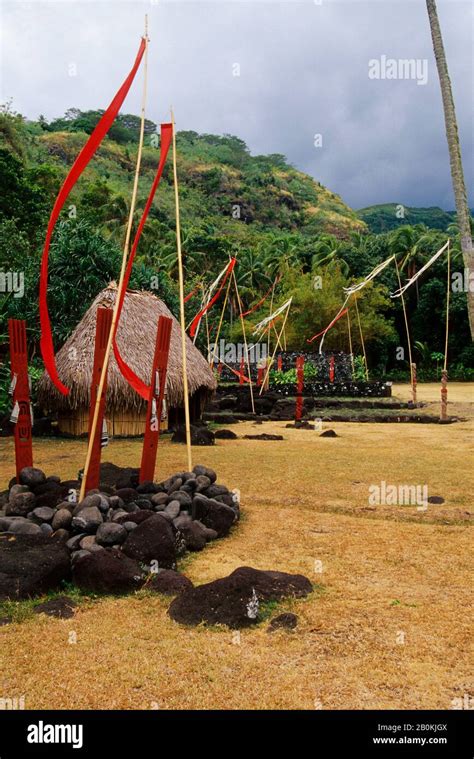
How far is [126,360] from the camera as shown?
44.3ft

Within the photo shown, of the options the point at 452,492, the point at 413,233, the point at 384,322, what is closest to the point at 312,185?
the point at 413,233

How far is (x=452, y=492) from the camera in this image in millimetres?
7988

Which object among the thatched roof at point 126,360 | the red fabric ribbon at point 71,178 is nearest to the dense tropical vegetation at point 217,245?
the thatched roof at point 126,360

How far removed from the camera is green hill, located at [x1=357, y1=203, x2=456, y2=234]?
307 ft

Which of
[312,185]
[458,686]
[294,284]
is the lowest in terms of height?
[458,686]

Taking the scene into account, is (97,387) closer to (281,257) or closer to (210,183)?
(281,257)

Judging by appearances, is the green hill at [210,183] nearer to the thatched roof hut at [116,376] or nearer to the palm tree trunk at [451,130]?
the thatched roof hut at [116,376]

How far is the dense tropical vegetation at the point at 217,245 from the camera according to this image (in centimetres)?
1728

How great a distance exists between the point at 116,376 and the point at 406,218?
8793 cm

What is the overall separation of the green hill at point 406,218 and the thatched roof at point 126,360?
8053 cm

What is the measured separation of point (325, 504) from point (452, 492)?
165 centimetres

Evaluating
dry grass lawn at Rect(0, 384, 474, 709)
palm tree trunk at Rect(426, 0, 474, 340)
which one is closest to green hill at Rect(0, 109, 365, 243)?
palm tree trunk at Rect(426, 0, 474, 340)

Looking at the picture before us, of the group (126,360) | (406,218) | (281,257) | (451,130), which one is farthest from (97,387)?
(406,218)
